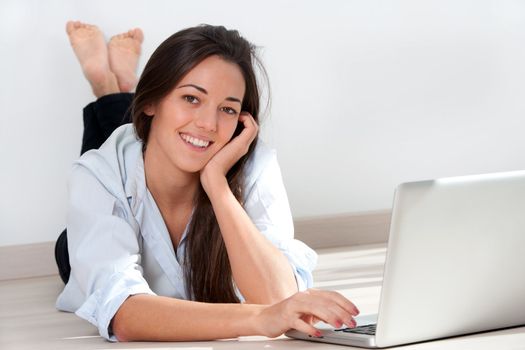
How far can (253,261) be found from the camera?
2.26 m

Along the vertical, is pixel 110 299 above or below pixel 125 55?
below

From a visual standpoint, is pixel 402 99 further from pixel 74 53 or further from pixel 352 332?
pixel 352 332

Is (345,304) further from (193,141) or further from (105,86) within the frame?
(105,86)

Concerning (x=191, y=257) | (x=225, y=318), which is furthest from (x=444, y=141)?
(x=225, y=318)

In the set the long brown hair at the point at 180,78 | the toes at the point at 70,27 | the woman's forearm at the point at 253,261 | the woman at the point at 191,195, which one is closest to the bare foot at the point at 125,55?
the toes at the point at 70,27

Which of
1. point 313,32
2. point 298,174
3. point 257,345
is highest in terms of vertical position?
point 313,32

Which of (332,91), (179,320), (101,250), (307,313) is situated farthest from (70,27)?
(307,313)

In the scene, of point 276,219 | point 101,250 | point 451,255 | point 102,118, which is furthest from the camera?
point 102,118

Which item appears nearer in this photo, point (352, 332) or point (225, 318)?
point (352, 332)

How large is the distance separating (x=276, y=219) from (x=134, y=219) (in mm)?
350

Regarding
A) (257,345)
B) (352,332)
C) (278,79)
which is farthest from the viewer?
(278,79)

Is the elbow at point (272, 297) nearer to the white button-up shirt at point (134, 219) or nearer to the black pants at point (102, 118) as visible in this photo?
the white button-up shirt at point (134, 219)

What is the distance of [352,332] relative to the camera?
1.78m

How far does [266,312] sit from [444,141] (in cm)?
241
